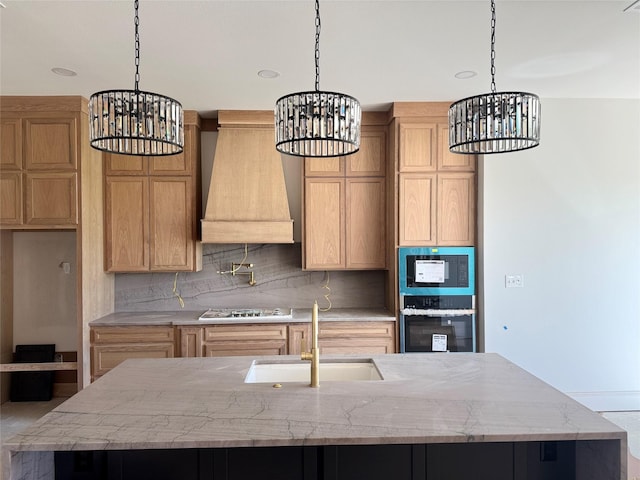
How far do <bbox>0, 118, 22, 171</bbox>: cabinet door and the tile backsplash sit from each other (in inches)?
57.8

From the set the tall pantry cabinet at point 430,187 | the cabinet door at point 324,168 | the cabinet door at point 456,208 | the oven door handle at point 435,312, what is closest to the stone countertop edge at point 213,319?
the oven door handle at point 435,312

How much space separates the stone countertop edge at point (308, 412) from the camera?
125 cm

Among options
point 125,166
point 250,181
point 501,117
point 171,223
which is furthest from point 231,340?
point 501,117

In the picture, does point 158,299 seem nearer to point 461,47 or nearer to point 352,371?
point 352,371

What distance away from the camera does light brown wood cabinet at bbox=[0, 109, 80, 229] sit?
327cm

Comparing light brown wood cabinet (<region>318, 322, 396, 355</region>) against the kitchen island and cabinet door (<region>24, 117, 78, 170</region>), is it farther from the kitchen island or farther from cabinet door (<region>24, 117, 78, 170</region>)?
cabinet door (<region>24, 117, 78, 170</region>)

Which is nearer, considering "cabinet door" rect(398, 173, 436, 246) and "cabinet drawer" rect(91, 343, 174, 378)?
"cabinet drawer" rect(91, 343, 174, 378)

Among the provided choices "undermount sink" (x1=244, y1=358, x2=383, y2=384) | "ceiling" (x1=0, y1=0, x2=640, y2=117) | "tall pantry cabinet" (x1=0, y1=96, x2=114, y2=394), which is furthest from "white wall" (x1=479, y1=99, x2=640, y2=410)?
"tall pantry cabinet" (x1=0, y1=96, x2=114, y2=394)

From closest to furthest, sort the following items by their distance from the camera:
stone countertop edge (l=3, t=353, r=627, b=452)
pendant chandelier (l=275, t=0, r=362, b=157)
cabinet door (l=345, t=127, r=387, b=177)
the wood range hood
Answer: stone countertop edge (l=3, t=353, r=627, b=452) < pendant chandelier (l=275, t=0, r=362, b=157) < the wood range hood < cabinet door (l=345, t=127, r=387, b=177)

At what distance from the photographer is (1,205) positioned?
10.7 ft

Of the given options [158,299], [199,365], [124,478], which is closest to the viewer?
[124,478]

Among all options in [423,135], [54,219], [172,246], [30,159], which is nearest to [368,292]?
[423,135]

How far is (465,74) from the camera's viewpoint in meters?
2.88

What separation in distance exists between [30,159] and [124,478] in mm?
2890
